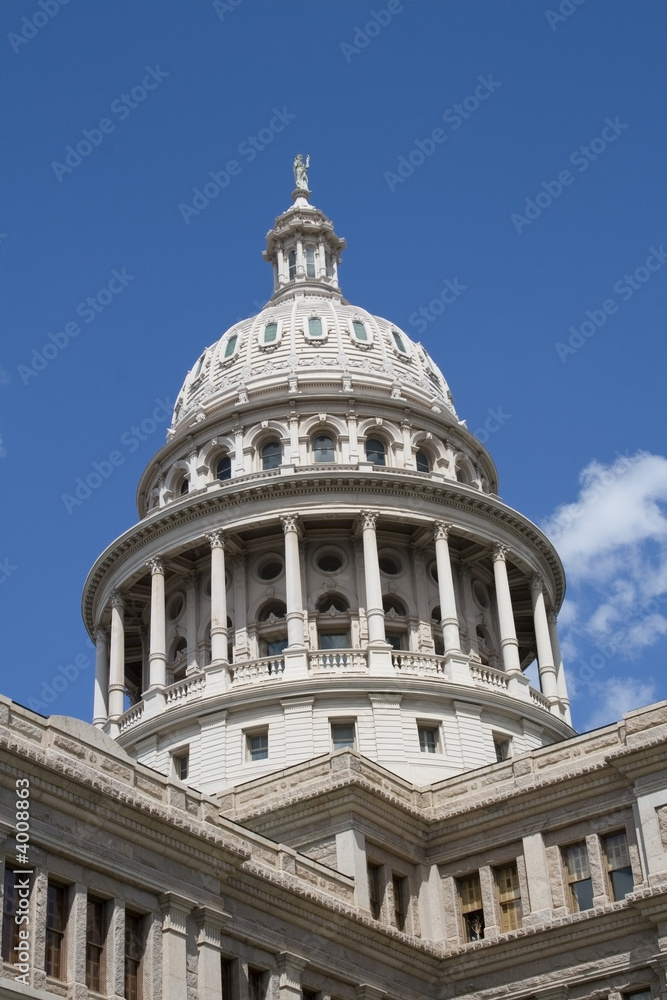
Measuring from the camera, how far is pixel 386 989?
150ft

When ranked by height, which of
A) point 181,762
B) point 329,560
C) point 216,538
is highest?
point 216,538

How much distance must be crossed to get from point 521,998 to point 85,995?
16.7 m

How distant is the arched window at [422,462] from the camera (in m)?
78.6

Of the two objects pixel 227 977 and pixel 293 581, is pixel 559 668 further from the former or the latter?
pixel 227 977

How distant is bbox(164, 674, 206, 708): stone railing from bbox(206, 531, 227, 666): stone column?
113cm

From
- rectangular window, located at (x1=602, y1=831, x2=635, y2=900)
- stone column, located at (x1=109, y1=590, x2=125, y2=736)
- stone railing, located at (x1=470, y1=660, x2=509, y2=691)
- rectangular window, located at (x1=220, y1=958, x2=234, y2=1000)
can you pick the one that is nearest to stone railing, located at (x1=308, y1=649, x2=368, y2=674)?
stone railing, located at (x1=470, y1=660, x2=509, y2=691)

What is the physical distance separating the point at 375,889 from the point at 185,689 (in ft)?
72.7

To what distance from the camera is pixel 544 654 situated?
241 feet

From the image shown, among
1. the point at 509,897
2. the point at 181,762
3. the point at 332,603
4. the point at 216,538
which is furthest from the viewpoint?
the point at 332,603

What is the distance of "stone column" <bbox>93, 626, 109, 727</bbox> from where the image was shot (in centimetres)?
7331

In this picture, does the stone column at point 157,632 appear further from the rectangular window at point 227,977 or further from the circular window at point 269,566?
the rectangular window at point 227,977

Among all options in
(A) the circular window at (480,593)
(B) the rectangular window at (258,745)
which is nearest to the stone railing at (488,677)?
Answer: (A) the circular window at (480,593)

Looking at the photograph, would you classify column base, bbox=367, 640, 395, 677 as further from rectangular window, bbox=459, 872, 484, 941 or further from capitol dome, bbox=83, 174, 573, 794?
rectangular window, bbox=459, 872, 484, 941

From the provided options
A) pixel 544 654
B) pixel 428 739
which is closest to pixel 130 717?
pixel 428 739
